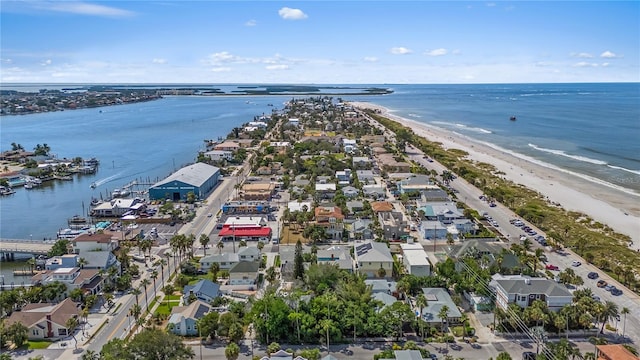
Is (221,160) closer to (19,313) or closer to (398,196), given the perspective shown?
(398,196)

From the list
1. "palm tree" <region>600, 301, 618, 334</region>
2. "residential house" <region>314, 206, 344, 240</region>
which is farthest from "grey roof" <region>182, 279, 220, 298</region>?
"palm tree" <region>600, 301, 618, 334</region>

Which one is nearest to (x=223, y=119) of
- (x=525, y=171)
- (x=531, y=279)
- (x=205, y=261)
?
(x=525, y=171)

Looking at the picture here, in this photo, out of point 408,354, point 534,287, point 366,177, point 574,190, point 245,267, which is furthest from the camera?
point 366,177

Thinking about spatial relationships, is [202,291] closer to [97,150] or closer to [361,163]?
[361,163]

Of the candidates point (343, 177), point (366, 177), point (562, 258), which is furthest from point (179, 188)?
point (562, 258)

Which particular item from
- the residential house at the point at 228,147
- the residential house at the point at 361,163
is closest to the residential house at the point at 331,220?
the residential house at the point at 361,163

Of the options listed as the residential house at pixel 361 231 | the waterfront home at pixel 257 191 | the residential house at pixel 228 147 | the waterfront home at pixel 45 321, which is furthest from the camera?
the residential house at pixel 228 147

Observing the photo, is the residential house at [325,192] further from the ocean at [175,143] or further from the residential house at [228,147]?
the residential house at [228,147]
